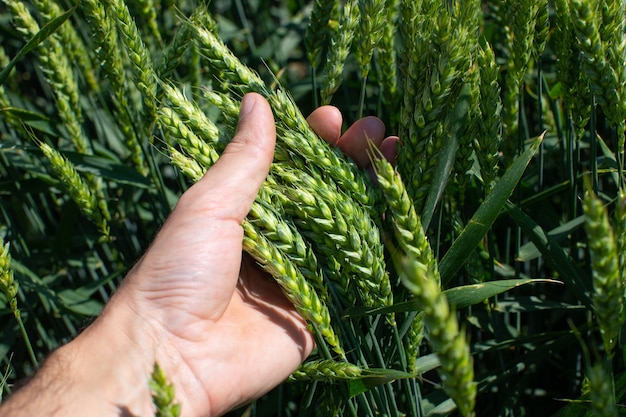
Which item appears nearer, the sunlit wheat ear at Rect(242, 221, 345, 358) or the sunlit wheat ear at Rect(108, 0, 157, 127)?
the sunlit wheat ear at Rect(242, 221, 345, 358)

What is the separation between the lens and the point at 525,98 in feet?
6.05

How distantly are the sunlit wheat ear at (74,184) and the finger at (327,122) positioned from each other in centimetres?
50

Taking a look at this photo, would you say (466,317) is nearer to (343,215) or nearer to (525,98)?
(343,215)

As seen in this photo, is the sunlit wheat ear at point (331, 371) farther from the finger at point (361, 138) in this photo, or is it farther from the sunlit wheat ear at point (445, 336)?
the finger at point (361, 138)

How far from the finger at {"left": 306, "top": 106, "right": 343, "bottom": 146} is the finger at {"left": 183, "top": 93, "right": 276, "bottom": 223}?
187 millimetres

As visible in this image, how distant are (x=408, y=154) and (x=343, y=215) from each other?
7.4 inches

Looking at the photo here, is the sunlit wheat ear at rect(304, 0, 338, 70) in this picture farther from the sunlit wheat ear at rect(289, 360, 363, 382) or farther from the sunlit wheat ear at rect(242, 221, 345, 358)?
the sunlit wheat ear at rect(289, 360, 363, 382)

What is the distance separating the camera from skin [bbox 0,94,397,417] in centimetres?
108

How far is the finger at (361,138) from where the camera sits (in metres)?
1.35

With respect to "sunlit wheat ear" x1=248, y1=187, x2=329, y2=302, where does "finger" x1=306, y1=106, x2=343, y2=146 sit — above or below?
above

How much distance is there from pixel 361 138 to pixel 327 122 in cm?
8

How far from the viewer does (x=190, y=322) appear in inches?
45.4

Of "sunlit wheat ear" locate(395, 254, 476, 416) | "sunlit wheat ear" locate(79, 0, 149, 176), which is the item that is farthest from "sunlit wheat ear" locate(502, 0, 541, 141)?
"sunlit wheat ear" locate(79, 0, 149, 176)

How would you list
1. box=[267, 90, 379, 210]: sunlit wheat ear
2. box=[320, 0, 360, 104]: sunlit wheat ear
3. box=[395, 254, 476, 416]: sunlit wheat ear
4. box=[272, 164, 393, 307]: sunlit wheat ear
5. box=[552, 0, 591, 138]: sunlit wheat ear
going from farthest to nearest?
box=[320, 0, 360, 104]: sunlit wheat ear < box=[552, 0, 591, 138]: sunlit wheat ear < box=[267, 90, 379, 210]: sunlit wheat ear < box=[272, 164, 393, 307]: sunlit wheat ear < box=[395, 254, 476, 416]: sunlit wheat ear
